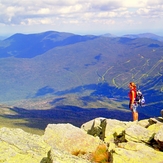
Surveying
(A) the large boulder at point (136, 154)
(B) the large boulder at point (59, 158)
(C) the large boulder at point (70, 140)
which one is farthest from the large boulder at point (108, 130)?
(B) the large boulder at point (59, 158)

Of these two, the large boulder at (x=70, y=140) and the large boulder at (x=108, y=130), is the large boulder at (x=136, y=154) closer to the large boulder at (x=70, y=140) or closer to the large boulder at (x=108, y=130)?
the large boulder at (x=70, y=140)

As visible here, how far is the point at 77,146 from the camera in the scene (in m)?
23.8

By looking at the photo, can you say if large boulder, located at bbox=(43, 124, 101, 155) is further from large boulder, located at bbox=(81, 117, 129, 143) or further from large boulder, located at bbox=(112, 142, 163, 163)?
large boulder, located at bbox=(81, 117, 129, 143)

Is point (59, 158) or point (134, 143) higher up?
point (59, 158)

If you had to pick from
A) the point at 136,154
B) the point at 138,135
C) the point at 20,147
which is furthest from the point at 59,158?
the point at 138,135

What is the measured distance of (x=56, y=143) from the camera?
24.0m

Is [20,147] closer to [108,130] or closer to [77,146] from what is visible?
[77,146]

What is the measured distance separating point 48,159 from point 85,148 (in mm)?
7651

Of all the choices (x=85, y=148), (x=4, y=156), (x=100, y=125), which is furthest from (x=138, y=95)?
(x=4, y=156)

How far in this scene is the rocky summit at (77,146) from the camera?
17.7 metres

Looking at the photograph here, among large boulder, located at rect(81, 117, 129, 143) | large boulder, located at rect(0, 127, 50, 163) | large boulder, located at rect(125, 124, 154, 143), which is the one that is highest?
large boulder, located at rect(0, 127, 50, 163)

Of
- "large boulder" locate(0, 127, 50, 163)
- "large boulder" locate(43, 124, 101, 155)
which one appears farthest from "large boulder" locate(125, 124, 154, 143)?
"large boulder" locate(0, 127, 50, 163)

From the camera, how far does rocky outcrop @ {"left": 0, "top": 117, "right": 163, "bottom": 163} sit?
17719mm

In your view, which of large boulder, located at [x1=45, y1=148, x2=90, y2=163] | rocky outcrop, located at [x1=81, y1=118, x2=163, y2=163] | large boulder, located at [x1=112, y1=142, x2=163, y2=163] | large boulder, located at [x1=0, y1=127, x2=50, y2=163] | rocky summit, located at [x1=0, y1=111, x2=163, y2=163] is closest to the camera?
large boulder, located at [x1=45, y1=148, x2=90, y2=163]
